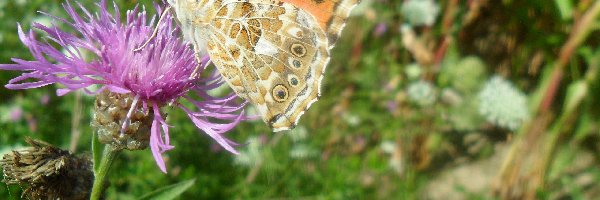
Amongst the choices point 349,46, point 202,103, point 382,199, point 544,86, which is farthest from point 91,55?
point 544,86

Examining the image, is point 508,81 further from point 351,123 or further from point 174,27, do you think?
point 174,27

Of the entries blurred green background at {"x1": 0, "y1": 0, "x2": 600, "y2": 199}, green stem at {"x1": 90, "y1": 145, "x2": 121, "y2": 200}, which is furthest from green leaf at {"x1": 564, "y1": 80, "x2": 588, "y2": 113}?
green stem at {"x1": 90, "y1": 145, "x2": 121, "y2": 200}

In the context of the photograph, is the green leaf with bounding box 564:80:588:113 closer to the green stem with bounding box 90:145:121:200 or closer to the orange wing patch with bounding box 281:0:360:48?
the orange wing patch with bounding box 281:0:360:48

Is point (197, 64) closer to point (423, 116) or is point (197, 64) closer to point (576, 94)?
point (423, 116)

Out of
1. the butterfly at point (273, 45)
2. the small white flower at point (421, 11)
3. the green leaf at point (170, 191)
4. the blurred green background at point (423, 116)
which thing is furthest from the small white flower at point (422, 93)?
the green leaf at point (170, 191)

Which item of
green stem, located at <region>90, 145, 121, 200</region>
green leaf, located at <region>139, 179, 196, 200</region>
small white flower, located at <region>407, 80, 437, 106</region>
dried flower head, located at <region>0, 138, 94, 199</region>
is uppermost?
small white flower, located at <region>407, 80, 437, 106</region>

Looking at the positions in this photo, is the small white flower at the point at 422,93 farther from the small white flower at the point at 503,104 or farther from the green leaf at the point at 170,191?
the green leaf at the point at 170,191
